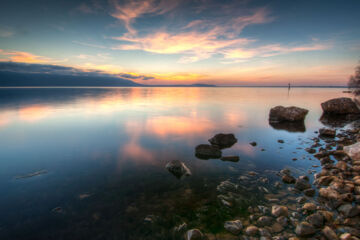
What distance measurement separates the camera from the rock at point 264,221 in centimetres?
549

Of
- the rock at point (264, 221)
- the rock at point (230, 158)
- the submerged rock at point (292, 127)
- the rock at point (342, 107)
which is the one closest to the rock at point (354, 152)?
the rock at point (230, 158)

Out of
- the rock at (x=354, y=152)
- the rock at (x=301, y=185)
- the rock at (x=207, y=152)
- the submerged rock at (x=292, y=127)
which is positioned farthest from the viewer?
the submerged rock at (x=292, y=127)

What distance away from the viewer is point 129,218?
6059 millimetres

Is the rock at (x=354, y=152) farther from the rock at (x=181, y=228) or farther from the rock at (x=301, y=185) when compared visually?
the rock at (x=181, y=228)

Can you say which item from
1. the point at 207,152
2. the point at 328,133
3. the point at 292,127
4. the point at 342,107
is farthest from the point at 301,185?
the point at 342,107

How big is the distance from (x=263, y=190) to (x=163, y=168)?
5.29 meters

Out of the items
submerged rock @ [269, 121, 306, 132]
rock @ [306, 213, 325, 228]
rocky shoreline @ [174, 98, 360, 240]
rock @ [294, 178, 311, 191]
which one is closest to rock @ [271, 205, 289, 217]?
rocky shoreline @ [174, 98, 360, 240]

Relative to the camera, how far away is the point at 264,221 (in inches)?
219

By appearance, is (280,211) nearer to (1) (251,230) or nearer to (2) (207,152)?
(1) (251,230)

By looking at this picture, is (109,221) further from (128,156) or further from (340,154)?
(340,154)

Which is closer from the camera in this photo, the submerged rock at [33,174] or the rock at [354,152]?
the submerged rock at [33,174]

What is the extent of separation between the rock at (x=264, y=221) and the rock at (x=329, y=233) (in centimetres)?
138

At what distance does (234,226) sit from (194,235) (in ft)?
4.44

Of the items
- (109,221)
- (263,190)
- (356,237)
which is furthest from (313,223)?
(109,221)
